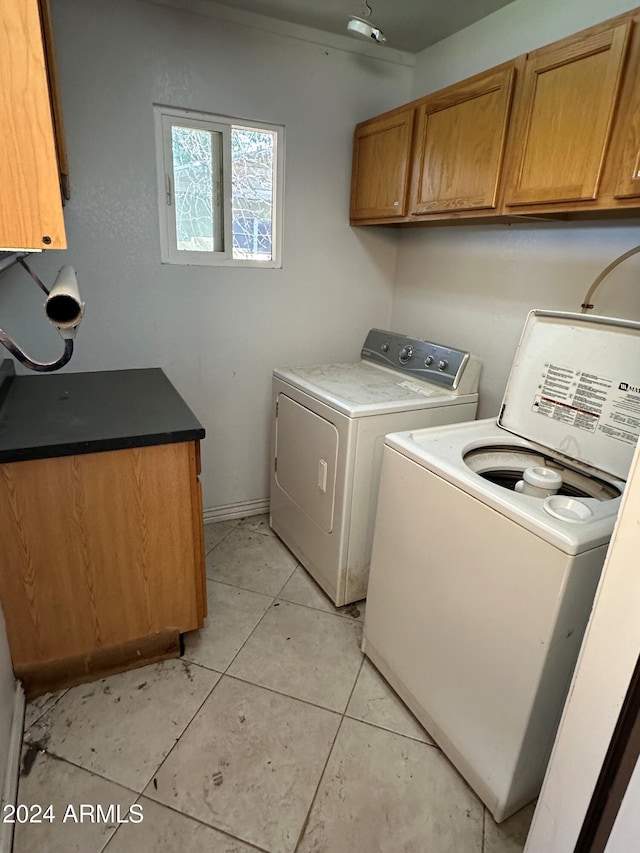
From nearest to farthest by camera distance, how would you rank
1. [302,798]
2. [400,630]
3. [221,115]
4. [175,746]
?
[302,798] → [175,746] → [400,630] → [221,115]

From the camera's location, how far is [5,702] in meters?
1.35

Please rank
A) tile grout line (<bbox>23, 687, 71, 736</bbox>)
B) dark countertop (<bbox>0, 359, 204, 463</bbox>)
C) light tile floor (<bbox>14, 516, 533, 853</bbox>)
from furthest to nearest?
tile grout line (<bbox>23, 687, 71, 736</bbox>), dark countertop (<bbox>0, 359, 204, 463</bbox>), light tile floor (<bbox>14, 516, 533, 853</bbox>)

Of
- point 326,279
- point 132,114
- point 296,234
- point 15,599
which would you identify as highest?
point 132,114

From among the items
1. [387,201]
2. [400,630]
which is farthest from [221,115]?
[400,630]

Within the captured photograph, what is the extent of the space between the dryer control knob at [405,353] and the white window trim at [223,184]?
2.58 ft

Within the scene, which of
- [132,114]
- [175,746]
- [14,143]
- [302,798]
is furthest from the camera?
[132,114]

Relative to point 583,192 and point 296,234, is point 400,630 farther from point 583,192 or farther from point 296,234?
point 296,234

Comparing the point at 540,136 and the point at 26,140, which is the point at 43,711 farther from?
the point at 540,136

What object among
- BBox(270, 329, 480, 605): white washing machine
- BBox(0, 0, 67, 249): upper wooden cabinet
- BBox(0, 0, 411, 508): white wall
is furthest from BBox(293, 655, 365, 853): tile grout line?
BBox(0, 0, 67, 249): upper wooden cabinet

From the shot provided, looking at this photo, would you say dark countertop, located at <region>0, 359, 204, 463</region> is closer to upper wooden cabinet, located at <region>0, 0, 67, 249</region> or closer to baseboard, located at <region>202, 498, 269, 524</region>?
upper wooden cabinet, located at <region>0, 0, 67, 249</region>

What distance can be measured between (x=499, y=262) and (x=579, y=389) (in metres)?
0.84

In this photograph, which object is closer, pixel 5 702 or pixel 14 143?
pixel 14 143

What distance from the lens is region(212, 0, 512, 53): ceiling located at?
6.35 feet

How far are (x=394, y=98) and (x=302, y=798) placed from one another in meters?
3.03
